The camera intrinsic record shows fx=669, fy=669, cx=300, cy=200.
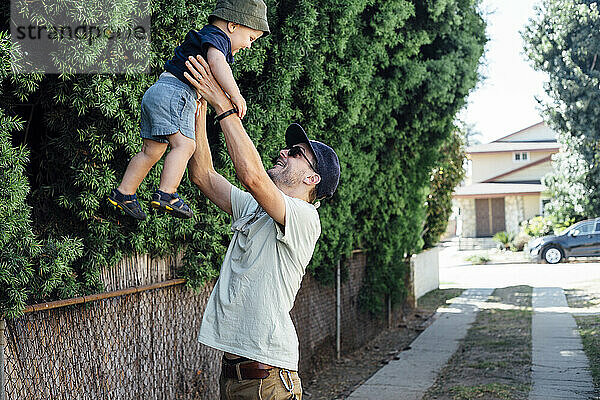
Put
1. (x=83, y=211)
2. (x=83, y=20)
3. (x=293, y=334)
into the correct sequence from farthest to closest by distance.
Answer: (x=83, y=211) < (x=83, y=20) < (x=293, y=334)

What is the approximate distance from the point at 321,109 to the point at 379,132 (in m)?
2.37

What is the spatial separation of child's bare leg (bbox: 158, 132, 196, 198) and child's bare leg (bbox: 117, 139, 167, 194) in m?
0.11

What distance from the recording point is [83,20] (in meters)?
3.50

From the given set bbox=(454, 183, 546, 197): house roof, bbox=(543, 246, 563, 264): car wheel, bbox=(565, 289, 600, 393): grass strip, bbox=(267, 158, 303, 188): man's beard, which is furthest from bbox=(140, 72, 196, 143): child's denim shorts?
bbox=(454, 183, 546, 197): house roof

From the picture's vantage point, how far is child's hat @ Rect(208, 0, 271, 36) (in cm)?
289

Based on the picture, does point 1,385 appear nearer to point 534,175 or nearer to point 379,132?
point 379,132

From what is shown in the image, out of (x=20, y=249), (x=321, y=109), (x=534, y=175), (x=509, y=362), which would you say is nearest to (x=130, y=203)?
(x=20, y=249)

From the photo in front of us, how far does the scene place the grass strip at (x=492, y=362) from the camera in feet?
24.8

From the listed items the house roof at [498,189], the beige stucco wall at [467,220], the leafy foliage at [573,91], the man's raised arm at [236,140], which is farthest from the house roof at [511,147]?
the man's raised arm at [236,140]

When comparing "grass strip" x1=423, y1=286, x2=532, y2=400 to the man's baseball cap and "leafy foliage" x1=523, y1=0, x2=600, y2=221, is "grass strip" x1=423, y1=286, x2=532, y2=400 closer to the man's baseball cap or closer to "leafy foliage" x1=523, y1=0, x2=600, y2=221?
the man's baseball cap

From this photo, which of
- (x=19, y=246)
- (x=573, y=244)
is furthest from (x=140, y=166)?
(x=573, y=244)

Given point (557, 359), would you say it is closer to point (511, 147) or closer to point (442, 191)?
point (442, 191)

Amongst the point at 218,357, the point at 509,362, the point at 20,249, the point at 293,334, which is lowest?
the point at 509,362

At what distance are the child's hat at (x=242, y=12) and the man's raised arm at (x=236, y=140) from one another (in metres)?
0.26
